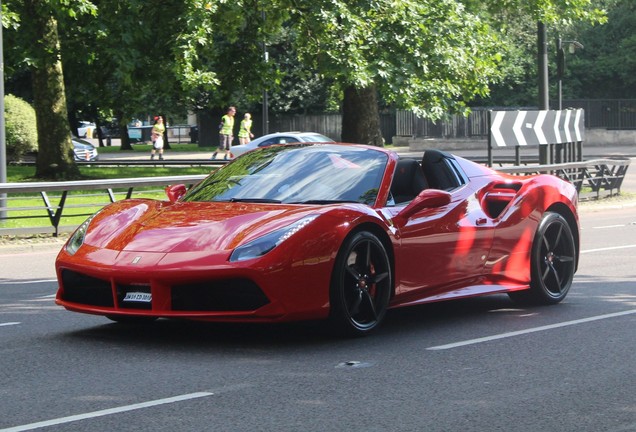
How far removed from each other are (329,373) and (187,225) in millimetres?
1604

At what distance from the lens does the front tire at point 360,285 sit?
807 cm

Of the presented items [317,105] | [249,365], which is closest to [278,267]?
[249,365]

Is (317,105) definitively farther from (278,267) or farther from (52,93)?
(278,267)

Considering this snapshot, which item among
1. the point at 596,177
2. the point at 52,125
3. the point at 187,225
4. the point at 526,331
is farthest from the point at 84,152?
the point at 187,225

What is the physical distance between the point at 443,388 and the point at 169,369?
1.61 m

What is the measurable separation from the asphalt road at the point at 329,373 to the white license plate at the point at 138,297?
12.7 inches

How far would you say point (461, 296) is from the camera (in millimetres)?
9273

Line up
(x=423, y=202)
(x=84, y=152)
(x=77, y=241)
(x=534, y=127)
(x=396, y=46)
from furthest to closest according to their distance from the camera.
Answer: (x=84, y=152) < (x=396, y=46) < (x=534, y=127) < (x=423, y=202) < (x=77, y=241)

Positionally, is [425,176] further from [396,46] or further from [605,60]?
[605,60]

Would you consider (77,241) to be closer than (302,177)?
Yes

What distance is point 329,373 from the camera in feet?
23.4

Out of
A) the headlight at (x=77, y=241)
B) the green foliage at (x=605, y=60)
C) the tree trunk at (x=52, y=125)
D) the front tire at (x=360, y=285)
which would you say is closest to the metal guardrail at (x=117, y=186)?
the tree trunk at (x=52, y=125)

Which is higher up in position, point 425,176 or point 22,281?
point 425,176

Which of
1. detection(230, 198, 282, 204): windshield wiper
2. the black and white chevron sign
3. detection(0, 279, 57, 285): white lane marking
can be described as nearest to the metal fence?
the black and white chevron sign
